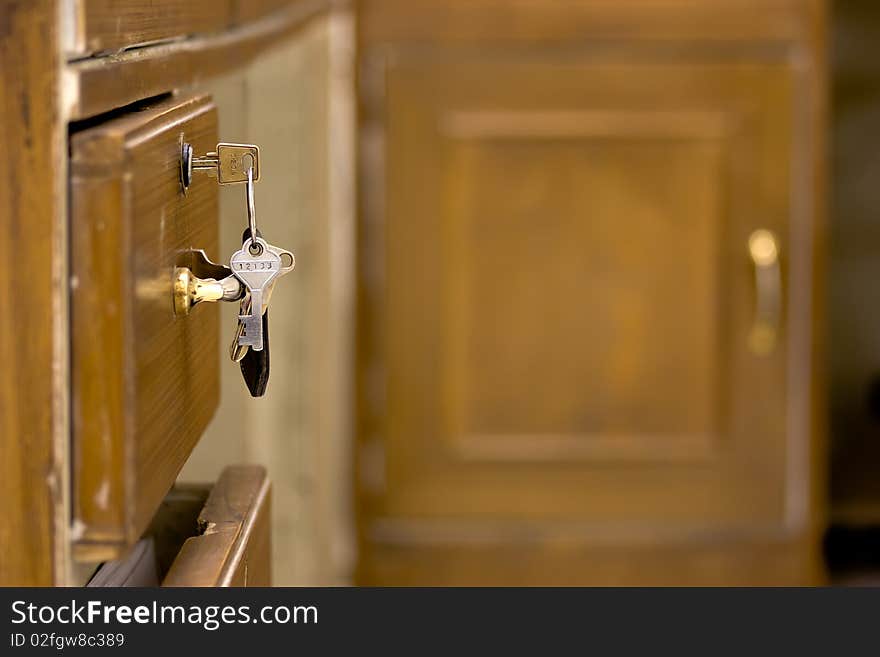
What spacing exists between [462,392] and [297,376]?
0.38 metres

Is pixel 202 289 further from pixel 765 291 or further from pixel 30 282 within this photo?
pixel 765 291

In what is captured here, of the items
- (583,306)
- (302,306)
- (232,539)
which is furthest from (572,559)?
(232,539)

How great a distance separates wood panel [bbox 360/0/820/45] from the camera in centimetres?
134

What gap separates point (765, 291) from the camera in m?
1.36

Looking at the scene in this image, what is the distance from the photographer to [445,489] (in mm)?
1369

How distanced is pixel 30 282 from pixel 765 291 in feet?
3.67

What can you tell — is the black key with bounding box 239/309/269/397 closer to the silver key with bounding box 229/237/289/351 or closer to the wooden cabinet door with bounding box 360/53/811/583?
the silver key with bounding box 229/237/289/351

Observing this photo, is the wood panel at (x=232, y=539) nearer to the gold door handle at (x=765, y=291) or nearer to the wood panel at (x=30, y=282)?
the wood panel at (x=30, y=282)

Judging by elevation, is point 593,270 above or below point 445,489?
above

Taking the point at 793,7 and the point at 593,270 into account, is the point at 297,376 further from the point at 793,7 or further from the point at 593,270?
the point at 793,7

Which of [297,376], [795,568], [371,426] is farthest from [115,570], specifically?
[795,568]

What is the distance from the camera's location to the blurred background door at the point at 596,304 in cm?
135

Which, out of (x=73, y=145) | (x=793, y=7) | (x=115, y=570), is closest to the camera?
(x=73, y=145)
